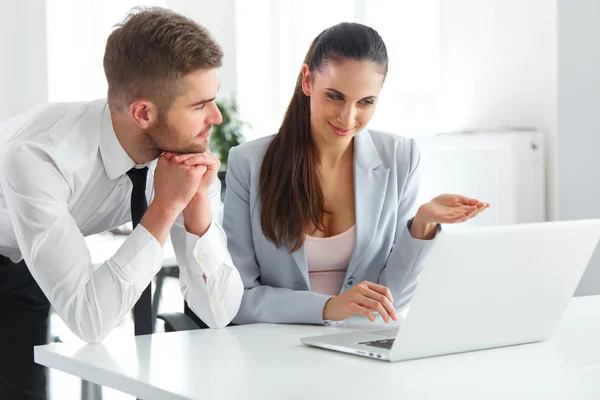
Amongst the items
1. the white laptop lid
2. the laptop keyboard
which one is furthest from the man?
the white laptop lid

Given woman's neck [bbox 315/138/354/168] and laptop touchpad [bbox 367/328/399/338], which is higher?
woman's neck [bbox 315/138/354/168]

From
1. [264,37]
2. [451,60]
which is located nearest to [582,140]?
[451,60]

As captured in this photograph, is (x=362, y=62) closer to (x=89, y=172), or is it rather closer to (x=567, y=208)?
(x=89, y=172)

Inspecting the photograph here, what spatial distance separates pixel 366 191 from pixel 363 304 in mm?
471

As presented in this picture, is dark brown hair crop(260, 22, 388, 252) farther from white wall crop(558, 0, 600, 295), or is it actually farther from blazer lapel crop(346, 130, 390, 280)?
white wall crop(558, 0, 600, 295)

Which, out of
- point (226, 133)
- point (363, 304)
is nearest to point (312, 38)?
point (226, 133)

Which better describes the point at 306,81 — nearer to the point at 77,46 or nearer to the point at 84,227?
the point at 84,227

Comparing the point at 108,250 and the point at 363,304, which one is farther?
the point at 108,250

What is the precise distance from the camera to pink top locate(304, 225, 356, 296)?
2.20 m

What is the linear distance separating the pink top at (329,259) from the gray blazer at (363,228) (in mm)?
51

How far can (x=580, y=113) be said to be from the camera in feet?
12.3

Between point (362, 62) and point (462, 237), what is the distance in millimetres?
894

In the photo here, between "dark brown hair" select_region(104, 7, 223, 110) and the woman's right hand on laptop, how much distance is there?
1.87ft

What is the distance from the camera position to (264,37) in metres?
6.96
